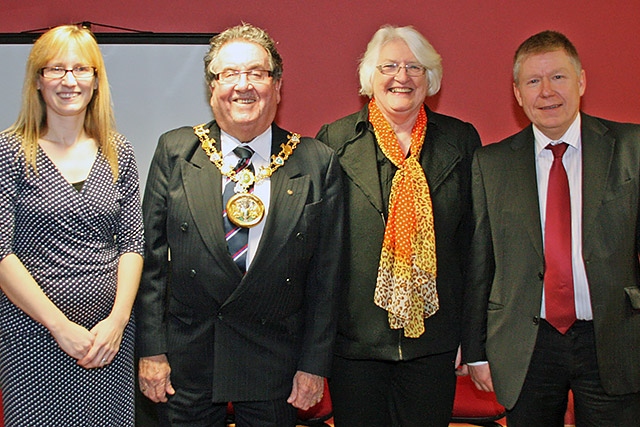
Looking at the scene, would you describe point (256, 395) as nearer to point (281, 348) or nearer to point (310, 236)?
point (281, 348)

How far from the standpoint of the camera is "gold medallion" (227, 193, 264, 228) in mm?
2219

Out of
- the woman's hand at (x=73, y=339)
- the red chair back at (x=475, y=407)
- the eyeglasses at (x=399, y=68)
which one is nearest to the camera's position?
the woman's hand at (x=73, y=339)

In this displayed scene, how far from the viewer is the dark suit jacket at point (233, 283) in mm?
2213

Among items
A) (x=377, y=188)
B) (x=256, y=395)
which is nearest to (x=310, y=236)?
(x=377, y=188)

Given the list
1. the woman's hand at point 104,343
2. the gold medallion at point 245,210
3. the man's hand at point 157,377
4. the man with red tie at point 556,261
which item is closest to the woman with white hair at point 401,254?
the man with red tie at point 556,261

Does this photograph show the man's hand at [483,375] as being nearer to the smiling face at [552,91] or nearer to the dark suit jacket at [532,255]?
the dark suit jacket at [532,255]

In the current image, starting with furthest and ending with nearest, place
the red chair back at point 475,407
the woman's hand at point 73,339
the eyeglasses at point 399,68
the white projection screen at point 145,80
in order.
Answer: the white projection screen at point 145,80 < the red chair back at point 475,407 < the eyeglasses at point 399,68 < the woman's hand at point 73,339

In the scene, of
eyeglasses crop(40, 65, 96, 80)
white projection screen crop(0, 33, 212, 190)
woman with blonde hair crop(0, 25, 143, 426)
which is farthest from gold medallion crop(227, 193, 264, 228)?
white projection screen crop(0, 33, 212, 190)

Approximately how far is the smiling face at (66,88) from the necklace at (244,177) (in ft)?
1.29

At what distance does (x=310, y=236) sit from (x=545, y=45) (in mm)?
1010

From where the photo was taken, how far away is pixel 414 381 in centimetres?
244

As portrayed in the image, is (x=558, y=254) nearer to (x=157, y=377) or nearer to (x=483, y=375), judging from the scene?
(x=483, y=375)

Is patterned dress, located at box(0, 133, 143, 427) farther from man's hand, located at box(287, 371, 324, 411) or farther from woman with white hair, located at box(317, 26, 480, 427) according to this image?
woman with white hair, located at box(317, 26, 480, 427)

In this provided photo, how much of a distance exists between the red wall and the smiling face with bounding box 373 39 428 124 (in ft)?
4.30
